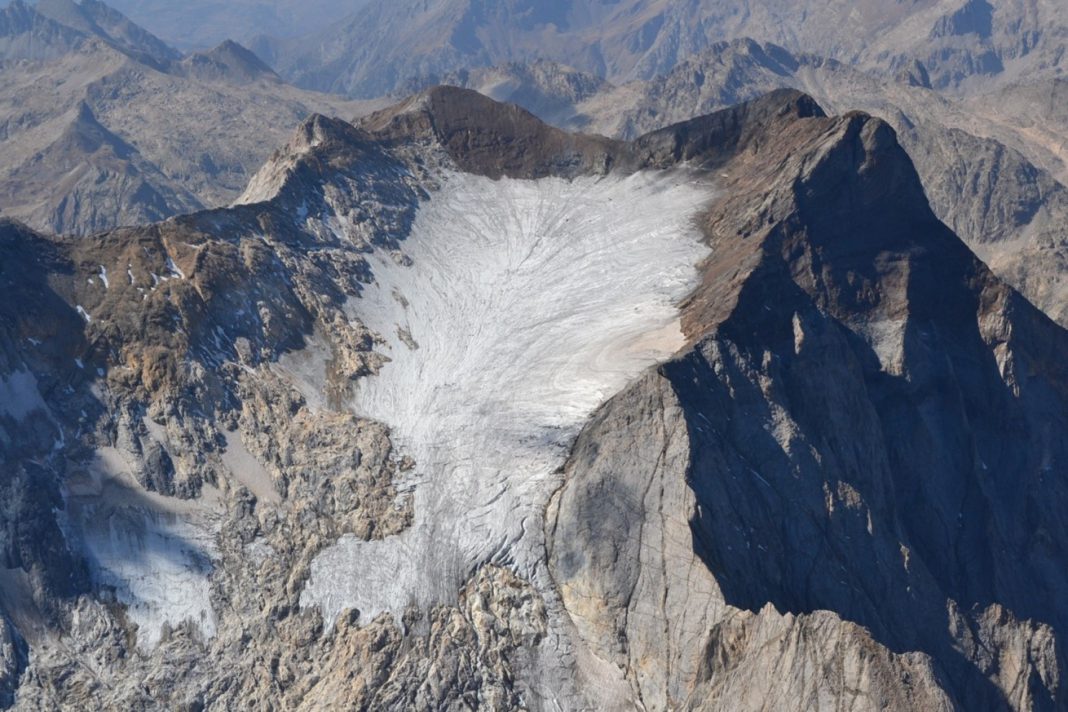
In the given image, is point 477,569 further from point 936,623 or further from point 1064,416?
point 1064,416

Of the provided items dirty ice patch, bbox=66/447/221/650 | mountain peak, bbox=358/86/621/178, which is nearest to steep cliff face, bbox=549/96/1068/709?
mountain peak, bbox=358/86/621/178

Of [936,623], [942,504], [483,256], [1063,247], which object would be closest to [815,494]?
[936,623]

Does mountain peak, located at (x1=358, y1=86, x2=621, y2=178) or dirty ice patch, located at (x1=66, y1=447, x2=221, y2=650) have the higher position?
mountain peak, located at (x1=358, y1=86, x2=621, y2=178)

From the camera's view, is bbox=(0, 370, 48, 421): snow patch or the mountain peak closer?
bbox=(0, 370, 48, 421): snow patch

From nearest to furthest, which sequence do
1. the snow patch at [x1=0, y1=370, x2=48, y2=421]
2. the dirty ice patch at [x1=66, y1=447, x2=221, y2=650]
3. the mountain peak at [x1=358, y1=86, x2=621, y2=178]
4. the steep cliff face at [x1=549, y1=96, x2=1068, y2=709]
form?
the steep cliff face at [x1=549, y1=96, x2=1068, y2=709] → the dirty ice patch at [x1=66, y1=447, x2=221, y2=650] → the snow patch at [x1=0, y1=370, x2=48, y2=421] → the mountain peak at [x1=358, y1=86, x2=621, y2=178]

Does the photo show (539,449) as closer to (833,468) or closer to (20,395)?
(833,468)

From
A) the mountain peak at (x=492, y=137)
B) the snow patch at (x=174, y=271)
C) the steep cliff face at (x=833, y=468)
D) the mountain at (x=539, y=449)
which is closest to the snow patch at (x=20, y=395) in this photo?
the mountain at (x=539, y=449)

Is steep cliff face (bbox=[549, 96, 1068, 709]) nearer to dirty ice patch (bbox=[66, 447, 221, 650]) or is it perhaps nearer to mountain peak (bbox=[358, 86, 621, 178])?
mountain peak (bbox=[358, 86, 621, 178])
